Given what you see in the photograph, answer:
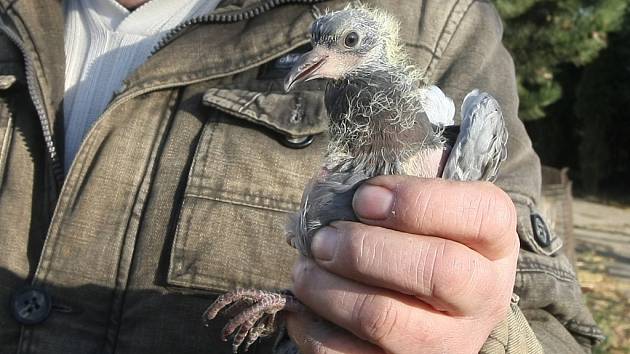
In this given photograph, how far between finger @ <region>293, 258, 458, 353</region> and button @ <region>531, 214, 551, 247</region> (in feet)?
2.24

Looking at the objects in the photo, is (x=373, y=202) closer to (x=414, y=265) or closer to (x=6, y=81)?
(x=414, y=265)

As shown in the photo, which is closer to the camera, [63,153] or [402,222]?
[402,222]

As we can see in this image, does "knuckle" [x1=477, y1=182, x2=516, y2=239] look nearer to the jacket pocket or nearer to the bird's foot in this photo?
the bird's foot

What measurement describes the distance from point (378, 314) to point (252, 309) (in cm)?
33

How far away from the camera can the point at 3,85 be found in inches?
81.2

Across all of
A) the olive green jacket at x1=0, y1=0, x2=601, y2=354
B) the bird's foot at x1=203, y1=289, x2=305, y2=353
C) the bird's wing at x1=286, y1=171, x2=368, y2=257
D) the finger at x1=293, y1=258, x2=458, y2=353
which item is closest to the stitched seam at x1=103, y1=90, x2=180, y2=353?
the olive green jacket at x1=0, y1=0, x2=601, y2=354

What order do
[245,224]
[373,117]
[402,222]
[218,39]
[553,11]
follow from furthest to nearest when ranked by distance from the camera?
[553,11] < [218,39] < [245,224] < [373,117] < [402,222]

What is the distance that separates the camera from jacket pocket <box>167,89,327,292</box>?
1.88 m

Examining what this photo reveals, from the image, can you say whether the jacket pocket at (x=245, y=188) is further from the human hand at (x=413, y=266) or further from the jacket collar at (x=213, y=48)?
the human hand at (x=413, y=266)

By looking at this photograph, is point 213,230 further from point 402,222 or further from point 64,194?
point 402,222

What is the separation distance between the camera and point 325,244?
139 centimetres

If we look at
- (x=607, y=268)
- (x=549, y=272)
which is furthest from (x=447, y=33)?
(x=607, y=268)

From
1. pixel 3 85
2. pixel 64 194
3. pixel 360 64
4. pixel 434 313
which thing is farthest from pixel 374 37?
pixel 3 85

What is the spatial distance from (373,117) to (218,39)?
2.22ft
